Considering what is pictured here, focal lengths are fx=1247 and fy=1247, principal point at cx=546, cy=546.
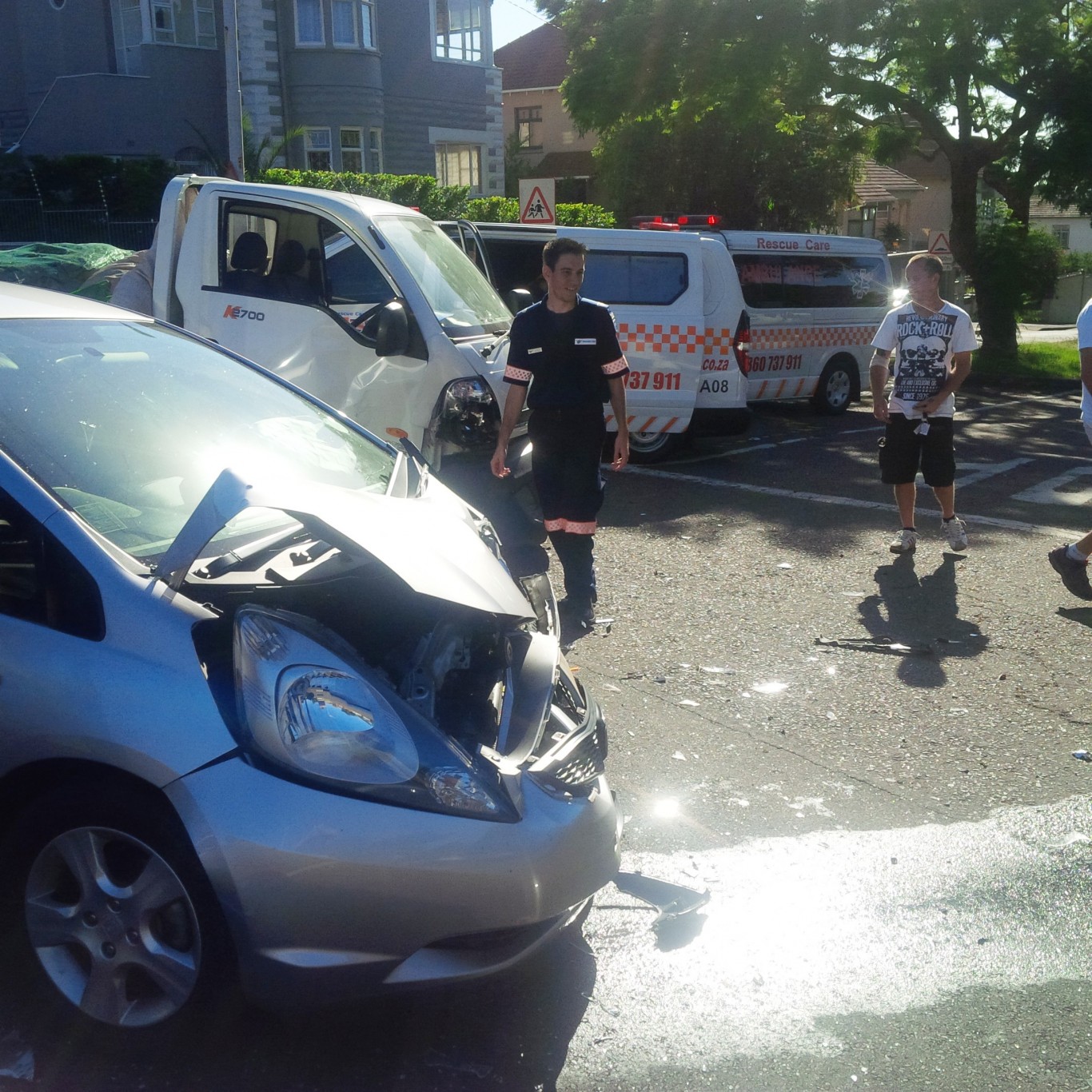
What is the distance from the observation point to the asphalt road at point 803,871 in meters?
2.83

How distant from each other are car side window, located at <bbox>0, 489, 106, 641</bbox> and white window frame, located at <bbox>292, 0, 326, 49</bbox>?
2906cm

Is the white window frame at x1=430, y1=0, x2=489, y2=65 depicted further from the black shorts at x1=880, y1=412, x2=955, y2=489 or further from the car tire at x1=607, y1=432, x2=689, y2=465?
the black shorts at x1=880, y1=412, x2=955, y2=489

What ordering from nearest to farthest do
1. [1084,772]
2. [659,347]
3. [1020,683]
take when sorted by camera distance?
1. [1084,772]
2. [1020,683]
3. [659,347]

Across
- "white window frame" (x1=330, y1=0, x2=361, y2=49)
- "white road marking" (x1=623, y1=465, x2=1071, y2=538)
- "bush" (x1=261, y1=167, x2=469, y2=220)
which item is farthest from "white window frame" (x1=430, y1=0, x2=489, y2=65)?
"white road marking" (x1=623, y1=465, x2=1071, y2=538)

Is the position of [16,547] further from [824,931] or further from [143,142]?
[143,142]

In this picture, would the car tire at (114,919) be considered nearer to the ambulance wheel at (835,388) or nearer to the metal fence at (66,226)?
the ambulance wheel at (835,388)

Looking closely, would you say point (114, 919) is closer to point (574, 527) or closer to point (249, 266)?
point (574, 527)

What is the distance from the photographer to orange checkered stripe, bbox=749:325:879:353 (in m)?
13.8

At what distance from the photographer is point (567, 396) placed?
598 cm

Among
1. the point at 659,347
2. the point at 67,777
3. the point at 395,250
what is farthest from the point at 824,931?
the point at 659,347

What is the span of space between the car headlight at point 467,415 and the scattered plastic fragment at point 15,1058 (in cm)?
473

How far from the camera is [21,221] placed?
22.0 m

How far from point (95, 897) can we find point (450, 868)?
0.79 m

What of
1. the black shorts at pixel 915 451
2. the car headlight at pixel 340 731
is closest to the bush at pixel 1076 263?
the black shorts at pixel 915 451
